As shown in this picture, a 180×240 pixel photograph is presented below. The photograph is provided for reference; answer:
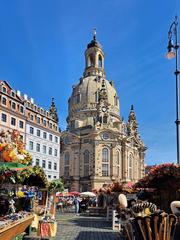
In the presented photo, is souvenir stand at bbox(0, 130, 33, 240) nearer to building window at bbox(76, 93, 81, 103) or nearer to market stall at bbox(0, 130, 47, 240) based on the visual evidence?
market stall at bbox(0, 130, 47, 240)

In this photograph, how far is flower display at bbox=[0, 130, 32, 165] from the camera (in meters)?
11.6

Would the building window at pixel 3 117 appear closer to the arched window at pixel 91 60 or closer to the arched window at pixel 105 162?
the arched window at pixel 105 162

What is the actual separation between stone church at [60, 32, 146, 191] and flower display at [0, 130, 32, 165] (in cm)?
6938

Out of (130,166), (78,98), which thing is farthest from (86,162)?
(78,98)

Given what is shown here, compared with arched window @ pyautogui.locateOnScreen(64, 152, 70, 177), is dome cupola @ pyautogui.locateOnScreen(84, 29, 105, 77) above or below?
above

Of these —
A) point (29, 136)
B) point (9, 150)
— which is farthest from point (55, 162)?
point (9, 150)

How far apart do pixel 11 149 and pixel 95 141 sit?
7504 centimetres

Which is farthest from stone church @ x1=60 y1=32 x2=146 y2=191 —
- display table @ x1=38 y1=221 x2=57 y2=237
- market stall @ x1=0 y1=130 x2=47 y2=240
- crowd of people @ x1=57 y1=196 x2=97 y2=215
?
market stall @ x1=0 y1=130 x2=47 y2=240

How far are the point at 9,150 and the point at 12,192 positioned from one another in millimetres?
5768

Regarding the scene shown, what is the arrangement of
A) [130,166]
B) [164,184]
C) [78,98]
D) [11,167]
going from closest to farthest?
1. [11,167]
2. [164,184]
3. [130,166]
4. [78,98]

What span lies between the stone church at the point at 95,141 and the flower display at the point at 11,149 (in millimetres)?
69383

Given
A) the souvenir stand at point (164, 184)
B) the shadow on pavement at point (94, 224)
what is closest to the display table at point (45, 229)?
the souvenir stand at point (164, 184)

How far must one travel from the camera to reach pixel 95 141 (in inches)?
3408

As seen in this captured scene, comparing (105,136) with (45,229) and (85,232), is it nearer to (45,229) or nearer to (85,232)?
(85,232)
